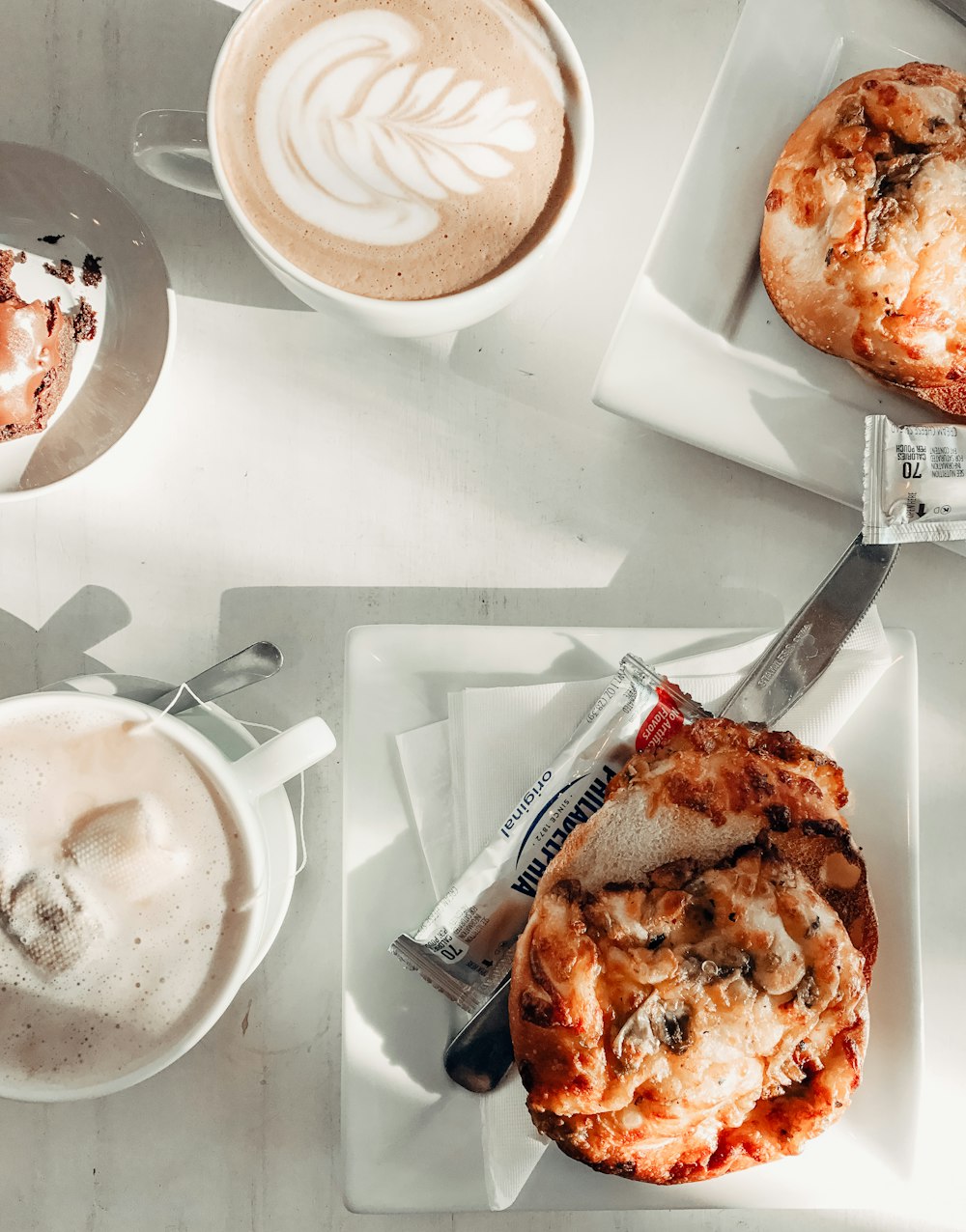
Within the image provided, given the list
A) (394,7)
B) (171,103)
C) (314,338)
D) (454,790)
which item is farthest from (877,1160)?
(171,103)

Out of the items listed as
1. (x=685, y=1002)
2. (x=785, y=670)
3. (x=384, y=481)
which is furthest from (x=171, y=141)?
(x=685, y=1002)

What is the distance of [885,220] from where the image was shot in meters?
0.95

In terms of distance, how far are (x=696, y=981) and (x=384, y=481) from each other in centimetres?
58

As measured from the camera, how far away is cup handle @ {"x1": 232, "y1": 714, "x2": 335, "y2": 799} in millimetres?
856

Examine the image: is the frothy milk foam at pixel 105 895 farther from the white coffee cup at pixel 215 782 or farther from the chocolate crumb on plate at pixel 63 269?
the chocolate crumb on plate at pixel 63 269

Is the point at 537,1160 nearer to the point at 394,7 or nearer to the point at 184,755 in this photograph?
the point at 184,755

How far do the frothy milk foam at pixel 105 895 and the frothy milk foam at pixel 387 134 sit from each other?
0.42 m

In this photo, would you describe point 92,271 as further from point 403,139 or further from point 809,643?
point 809,643

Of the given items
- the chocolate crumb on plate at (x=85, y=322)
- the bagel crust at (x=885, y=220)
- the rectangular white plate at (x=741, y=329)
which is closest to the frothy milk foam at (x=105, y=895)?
the chocolate crumb on plate at (x=85, y=322)

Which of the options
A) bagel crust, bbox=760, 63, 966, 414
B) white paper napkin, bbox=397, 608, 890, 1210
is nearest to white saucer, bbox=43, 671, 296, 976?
white paper napkin, bbox=397, 608, 890, 1210

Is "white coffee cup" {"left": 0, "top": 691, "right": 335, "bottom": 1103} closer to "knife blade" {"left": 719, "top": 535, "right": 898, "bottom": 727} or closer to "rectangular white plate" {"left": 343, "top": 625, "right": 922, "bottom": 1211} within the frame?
"rectangular white plate" {"left": 343, "top": 625, "right": 922, "bottom": 1211}

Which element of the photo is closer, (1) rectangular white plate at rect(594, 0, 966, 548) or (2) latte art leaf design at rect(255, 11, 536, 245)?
(2) latte art leaf design at rect(255, 11, 536, 245)

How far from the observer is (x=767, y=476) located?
44.5 inches

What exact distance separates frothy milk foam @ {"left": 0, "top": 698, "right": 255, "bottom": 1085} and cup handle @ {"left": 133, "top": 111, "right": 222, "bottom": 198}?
0.48 metres
